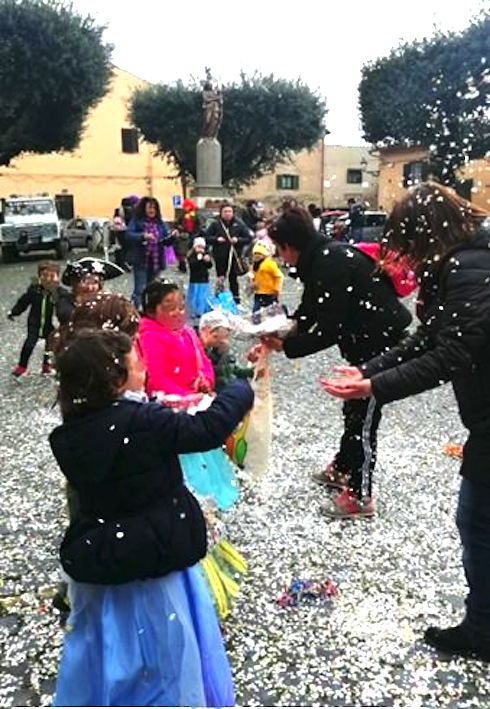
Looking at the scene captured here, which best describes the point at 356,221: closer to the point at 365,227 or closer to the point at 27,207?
the point at 365,227

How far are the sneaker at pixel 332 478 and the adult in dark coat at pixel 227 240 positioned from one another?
728cm

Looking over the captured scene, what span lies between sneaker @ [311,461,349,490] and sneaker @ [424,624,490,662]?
55.2 inches

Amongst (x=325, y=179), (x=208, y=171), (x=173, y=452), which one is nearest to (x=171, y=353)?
(x=173, y=452)

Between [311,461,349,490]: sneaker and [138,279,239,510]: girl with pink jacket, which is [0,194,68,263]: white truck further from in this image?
[138,279,239,510]: girl with pink jacket

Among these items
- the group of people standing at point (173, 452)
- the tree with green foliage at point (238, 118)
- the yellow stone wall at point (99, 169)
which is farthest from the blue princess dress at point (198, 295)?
the yellow stone wall at point (99, 169)

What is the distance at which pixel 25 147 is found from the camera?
23.3 metres

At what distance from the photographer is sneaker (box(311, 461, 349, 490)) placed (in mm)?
4316

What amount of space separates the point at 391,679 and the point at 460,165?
83.7 feet

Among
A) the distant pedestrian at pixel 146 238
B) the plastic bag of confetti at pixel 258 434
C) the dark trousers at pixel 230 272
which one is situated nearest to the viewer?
the plastic bag of confetti at pixel 258 434

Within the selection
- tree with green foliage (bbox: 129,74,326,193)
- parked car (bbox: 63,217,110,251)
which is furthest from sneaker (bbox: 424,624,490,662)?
tree with green foliage (bbox: 129,74,326,193)

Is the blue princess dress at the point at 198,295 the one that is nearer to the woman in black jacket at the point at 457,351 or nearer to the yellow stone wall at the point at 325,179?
the woman in black jacket at the point at 457,351

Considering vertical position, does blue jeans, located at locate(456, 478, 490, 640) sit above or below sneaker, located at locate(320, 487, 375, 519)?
above

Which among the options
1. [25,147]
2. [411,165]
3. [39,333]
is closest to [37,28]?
[25,147]

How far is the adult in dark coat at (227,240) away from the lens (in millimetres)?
11664
